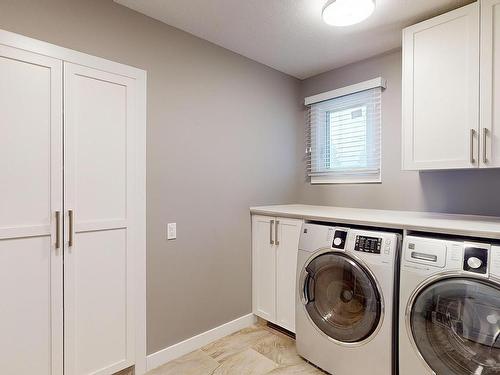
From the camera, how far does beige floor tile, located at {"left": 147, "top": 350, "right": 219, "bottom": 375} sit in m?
1.92

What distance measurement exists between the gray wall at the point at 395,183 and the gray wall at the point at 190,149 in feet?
1.86

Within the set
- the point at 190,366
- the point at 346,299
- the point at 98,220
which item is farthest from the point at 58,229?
the point at 346,299

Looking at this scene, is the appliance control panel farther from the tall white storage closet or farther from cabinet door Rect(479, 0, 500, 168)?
the tall white storage closet

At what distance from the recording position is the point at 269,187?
2766 millimetres

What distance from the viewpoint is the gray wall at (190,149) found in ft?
5.70

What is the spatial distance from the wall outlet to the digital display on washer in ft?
4.02

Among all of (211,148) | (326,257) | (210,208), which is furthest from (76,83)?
(326,257)

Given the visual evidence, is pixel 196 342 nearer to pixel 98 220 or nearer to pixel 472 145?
pixel 98 220

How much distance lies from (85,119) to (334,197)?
2.17m

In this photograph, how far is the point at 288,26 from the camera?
2.05 metres

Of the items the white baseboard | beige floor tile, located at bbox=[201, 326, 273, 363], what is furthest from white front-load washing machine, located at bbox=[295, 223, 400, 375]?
the white baseboard

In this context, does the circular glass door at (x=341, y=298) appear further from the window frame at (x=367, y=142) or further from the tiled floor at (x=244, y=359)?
the window frame at (x=367, y=142)

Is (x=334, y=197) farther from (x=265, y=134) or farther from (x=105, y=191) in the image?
(x=105, y=191)

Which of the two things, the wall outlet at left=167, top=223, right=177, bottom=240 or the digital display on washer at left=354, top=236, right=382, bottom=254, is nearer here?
the digital display on washer at left=354, top=236, right=382, bottom=254
